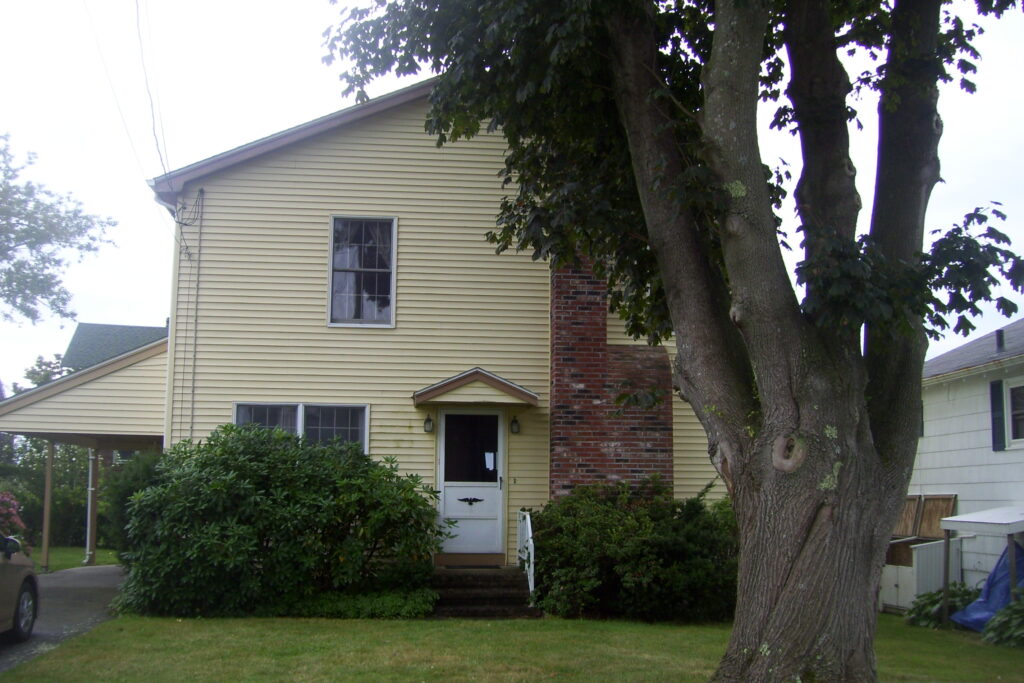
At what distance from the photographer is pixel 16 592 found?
10039mm

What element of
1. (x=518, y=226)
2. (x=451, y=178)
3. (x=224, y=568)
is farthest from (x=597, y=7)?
(x=224, y=568)

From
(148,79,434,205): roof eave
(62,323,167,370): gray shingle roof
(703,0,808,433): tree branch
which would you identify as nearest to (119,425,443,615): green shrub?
(148,79,434,205): roof eave

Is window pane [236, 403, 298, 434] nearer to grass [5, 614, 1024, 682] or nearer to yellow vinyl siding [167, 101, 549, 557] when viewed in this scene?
yellow vinyl siding [167, 101, 549, 557]

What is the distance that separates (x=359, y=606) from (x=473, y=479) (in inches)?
120

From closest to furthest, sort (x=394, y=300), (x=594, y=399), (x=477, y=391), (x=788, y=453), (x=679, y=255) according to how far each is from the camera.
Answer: (x=788, y=453) < (x=679, y=255) < (x=477, y=391) < (x=594, y=399) < (x=394, y=300)

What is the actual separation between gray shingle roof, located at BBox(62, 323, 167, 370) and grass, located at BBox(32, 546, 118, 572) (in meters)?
4.72

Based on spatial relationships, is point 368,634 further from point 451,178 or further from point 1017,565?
point 1017,565

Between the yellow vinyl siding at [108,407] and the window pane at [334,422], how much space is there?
2631 millimetres

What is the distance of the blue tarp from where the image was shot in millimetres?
12695

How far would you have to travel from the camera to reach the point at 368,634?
10492 mm

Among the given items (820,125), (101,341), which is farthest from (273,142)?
(101,341)

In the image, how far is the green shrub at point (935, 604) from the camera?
44.1 ft

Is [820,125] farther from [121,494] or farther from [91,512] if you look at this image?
[91,512]

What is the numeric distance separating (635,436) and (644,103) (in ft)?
22.3
